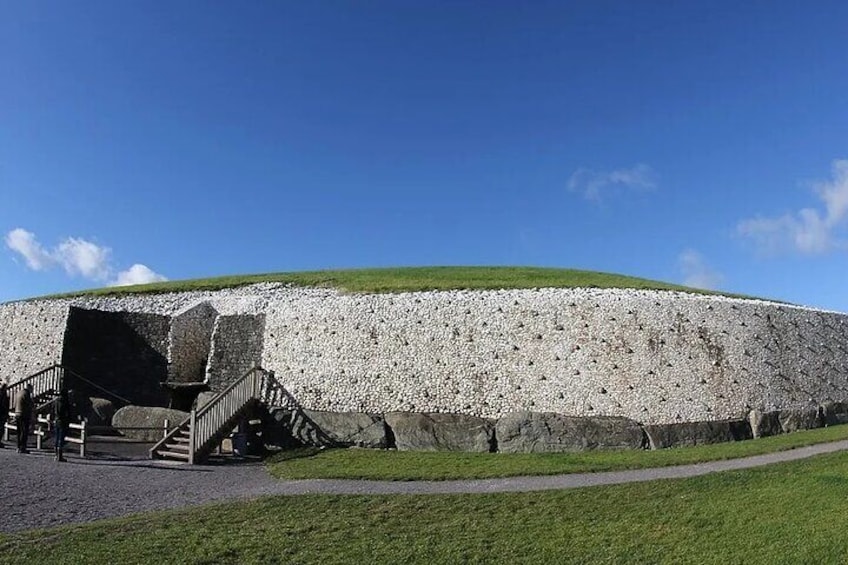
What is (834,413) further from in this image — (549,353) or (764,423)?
(549,353)

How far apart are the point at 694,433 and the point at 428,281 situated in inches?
490

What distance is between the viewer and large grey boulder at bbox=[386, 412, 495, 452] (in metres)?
18.9

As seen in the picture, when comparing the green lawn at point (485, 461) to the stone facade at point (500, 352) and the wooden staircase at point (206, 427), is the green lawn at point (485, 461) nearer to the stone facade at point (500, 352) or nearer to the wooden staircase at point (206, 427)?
the wooden staircase at point (206, 427)

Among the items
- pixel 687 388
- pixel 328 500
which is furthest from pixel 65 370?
pixel 687 388

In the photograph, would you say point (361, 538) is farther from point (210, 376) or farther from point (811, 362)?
point (811, 362)

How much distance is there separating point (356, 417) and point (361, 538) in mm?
11008

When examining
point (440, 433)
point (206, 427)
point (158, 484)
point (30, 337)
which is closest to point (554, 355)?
point (440, 433)

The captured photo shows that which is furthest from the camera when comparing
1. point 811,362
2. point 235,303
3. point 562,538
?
point 235,303

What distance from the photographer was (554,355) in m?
21.6

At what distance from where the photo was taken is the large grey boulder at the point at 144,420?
1978cm

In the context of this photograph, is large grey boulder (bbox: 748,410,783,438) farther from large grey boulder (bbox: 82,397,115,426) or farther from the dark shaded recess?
the dark shaded recess

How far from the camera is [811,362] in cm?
2366

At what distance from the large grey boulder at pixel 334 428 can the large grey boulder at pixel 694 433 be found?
27.0 ft

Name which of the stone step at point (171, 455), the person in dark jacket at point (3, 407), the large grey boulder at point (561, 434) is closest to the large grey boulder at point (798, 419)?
the large grey boulder at point (561, 434)
